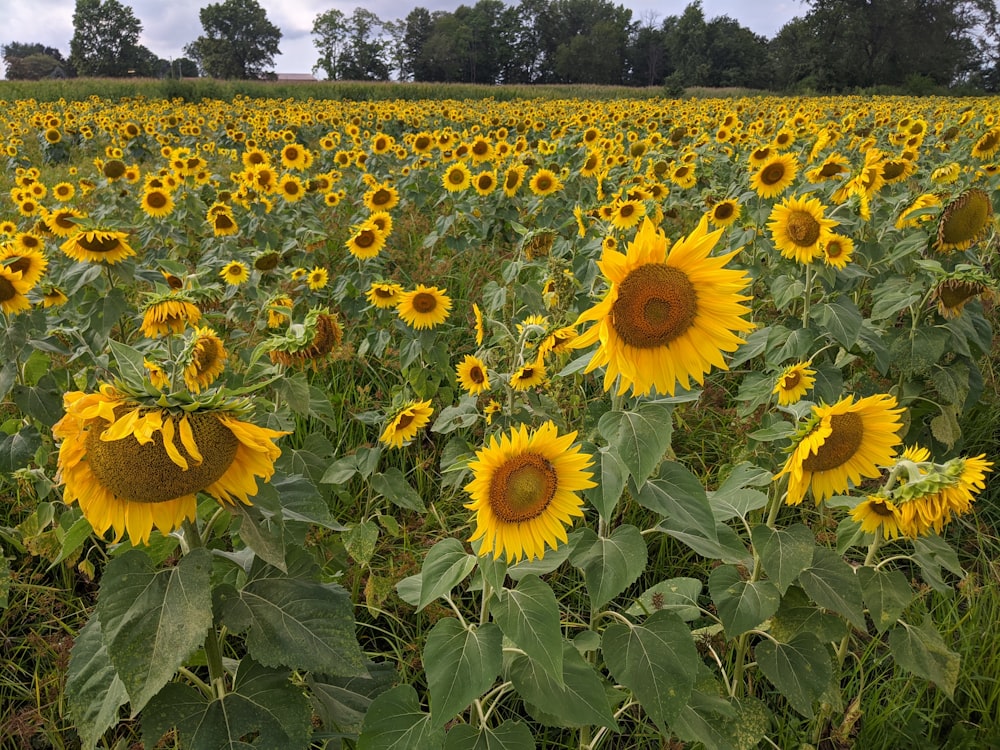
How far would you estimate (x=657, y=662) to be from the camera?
134 centimetres

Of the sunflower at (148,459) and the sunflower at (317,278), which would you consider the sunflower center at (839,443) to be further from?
the sunflower at (317,278)

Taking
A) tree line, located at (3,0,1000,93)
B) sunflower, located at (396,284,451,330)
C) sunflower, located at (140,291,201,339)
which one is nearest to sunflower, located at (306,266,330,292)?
sunflower, located at (396,284,451,330)

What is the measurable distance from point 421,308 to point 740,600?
2.15 m

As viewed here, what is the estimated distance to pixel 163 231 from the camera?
16.0 ft

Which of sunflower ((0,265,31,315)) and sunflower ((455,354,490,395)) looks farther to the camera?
sunflower ((455,354,490,395))

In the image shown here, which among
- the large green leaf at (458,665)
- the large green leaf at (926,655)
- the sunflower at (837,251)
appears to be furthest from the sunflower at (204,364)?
the sunflower at (837,251)

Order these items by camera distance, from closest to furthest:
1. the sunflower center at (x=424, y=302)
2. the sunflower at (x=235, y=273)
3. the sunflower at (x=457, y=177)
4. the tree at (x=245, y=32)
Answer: the sunflower center at (x=424, y=302)
the sunflower at (x=235, y=273)
the sunflower at (x=457, y=177)
the tree at (x=245, y=32)

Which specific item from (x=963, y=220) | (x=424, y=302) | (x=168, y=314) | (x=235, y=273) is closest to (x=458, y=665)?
(x=168, y=314)

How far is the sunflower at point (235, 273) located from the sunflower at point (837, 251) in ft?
11.0

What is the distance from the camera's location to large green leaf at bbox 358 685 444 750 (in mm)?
1327

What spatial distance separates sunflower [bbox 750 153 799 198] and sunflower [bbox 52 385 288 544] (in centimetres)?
415

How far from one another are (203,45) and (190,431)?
8493cm

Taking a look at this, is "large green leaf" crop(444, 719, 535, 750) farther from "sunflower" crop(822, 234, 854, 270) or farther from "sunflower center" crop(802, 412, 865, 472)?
"sunflower" crop(822, 234, 854, 270)

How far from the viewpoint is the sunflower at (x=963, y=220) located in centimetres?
Answer: 259
